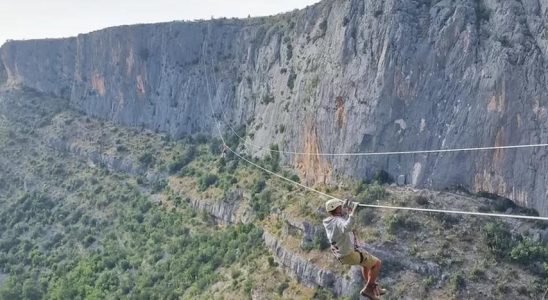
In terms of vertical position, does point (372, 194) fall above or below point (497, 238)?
above

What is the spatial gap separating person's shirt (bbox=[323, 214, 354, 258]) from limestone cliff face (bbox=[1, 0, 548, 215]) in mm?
24499

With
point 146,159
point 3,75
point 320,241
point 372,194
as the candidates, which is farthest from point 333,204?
point 3,75

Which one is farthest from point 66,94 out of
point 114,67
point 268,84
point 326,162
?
point 326,162

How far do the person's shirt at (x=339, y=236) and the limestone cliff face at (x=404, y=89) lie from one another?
24.5m

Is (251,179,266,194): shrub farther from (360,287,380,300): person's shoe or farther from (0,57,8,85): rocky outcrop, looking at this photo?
(0,57,8,85): rocky outcrop

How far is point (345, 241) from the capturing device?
14672mm

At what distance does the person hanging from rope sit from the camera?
14094mm

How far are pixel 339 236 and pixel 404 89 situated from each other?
30.6 meters

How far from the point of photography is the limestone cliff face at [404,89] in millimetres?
37156

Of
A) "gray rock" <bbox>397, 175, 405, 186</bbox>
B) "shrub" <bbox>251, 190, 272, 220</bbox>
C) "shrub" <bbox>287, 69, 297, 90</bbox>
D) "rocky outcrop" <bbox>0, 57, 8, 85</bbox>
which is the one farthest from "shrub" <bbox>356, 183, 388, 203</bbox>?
"rocky outcrop" <bbox>0, 57, 8, 85</bbox>

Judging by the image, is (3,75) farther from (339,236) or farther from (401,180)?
(339,236)

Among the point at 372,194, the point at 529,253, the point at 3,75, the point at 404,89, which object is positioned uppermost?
the point at 404,89

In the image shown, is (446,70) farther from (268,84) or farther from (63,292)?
(63,292)

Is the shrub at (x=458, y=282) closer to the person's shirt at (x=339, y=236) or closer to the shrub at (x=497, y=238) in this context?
the shrub at (x=497, y=238)
